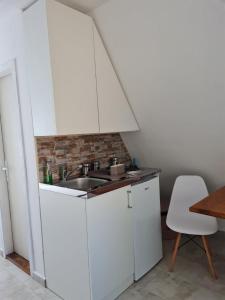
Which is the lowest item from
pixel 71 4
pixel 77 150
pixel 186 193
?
pixel 186 193

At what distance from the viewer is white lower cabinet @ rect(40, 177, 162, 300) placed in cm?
172

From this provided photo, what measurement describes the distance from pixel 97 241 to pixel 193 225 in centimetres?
101

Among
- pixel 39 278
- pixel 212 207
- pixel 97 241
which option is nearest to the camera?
pixel 212 207

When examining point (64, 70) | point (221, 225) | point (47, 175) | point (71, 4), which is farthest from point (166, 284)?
point (71, 4)

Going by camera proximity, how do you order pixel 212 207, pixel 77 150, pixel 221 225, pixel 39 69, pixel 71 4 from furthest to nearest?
pixel 221 225 < pixel 77 150 < pixel 71 4 < pixel 39 69 < pixel 212 207

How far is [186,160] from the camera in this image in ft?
8.82

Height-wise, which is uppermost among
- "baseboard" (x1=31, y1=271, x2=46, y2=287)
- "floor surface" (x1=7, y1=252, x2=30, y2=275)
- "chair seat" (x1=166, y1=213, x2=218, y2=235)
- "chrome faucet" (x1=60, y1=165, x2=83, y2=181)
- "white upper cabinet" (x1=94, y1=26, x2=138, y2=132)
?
"white upper cabinet" (x1=94, y1=26, x2=138, y2=132)

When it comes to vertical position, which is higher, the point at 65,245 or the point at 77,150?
the point at 77,150

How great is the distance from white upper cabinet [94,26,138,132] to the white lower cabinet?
0.65 meters

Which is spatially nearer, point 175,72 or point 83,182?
point 175,72

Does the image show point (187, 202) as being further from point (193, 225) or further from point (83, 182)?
point (83, 182)

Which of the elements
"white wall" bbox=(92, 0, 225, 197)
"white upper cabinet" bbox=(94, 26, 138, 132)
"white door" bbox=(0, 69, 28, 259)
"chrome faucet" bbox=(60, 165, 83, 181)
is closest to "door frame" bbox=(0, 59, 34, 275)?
"white door" bbox=(0, 69, 28, 259)

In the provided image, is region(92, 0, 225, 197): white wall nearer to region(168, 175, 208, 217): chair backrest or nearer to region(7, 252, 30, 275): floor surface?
region(168, 175, 208, 217): chair backrest

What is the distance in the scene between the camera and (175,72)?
6.61 feet
